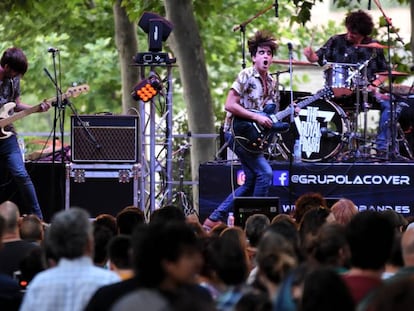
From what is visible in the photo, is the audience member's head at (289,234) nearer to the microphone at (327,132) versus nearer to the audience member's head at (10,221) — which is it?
the audience member's head at (10,221)

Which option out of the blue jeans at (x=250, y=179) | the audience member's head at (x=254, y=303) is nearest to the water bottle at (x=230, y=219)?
the blue jeans at (x=250, y=179)

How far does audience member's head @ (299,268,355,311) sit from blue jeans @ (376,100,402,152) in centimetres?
1031

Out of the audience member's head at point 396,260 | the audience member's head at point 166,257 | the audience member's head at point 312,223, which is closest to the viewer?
the audience member's head at point 166,257

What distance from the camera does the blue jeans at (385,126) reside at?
16.0 meters

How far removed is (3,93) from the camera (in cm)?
1470

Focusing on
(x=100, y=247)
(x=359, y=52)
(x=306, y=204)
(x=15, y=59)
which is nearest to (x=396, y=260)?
(x=100, y=247)

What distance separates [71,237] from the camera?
273 inches

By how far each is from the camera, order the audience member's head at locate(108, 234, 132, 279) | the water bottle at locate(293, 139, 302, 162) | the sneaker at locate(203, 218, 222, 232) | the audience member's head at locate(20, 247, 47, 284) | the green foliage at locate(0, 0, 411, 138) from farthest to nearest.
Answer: the green foliage at locate(0, 0, 411, 138), the water bottle at locate(293, 139, 302, 162), the sneaker at locate(203, 218, 222, 232), the audience member's head at locate(20, 247, 47, 284), the audience member's head at locate(108, 234, 132, 279)

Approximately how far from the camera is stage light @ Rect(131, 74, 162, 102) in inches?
583

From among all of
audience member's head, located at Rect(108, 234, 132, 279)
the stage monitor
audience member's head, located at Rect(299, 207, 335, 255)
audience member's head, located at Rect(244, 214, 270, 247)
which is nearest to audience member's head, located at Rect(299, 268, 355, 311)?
audience member's head, located at Rect(108, 234, 132, 279)

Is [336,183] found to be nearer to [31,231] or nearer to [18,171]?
[18,171]

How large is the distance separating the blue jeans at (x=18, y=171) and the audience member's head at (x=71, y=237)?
308 inches

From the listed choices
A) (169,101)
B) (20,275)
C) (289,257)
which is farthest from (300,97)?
(289,257)

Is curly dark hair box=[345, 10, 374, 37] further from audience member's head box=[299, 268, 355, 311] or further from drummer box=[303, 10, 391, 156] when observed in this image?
audience member's head box=[299, 268, 355, 311]
